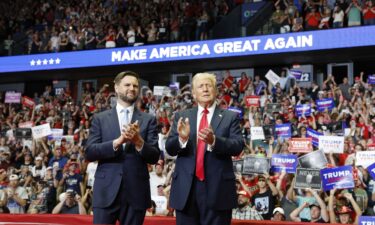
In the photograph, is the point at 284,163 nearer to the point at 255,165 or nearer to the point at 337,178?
the point at 255,165

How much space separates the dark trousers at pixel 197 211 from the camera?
357 cm

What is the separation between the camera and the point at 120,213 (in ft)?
12.0

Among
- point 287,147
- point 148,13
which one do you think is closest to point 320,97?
point 287,147

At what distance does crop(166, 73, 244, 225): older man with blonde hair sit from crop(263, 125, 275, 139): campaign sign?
660 centimetres

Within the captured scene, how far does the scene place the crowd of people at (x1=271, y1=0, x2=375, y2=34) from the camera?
13.1 metres

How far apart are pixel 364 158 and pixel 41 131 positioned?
6.69 meters

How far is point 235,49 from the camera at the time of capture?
14.5m

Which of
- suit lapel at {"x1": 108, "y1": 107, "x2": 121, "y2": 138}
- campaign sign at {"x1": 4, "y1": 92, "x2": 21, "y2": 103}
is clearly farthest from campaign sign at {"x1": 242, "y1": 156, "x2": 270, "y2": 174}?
campaign sign at {"x1": 4, "y1": 92, "x2": 21, "y2": 103}

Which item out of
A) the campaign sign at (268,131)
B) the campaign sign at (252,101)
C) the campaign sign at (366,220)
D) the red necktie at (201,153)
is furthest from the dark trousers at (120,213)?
the campaign sign at (252,101)

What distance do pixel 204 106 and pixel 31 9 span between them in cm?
1775

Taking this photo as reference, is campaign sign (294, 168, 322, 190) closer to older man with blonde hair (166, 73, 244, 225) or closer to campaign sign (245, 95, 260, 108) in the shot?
older man with blonde hair (166, 73, 244, 225)

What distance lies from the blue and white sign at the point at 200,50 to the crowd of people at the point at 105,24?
0.37 metres

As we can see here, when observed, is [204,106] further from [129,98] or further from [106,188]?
[106,188]

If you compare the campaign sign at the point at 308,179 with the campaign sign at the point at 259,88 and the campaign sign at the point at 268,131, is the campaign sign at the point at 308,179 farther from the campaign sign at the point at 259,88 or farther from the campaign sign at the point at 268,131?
the campaign sign at the point at 259,88
